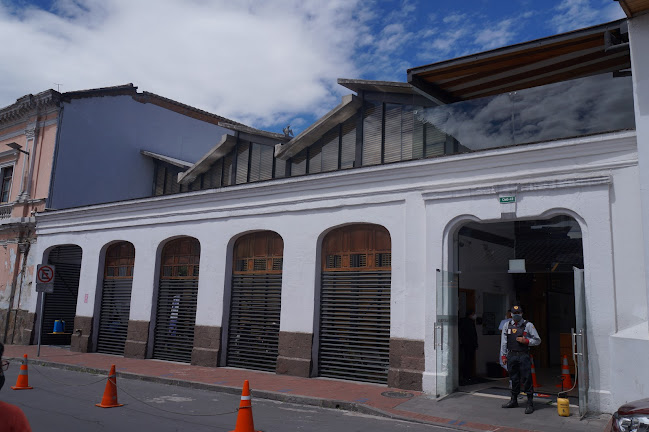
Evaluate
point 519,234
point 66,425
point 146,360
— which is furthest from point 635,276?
point 146,360

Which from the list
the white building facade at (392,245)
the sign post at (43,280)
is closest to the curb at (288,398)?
the white building facade at (392,245)

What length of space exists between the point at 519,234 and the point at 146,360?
11173 mm

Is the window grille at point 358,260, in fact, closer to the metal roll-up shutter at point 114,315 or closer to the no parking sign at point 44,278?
the metal roll-up shutter at point 114,315

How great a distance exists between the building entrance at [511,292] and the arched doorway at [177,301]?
769cm

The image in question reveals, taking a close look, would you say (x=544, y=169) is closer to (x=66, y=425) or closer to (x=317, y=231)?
(x=317, y=231)

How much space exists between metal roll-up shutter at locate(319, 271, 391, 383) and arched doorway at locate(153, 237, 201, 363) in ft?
15.2

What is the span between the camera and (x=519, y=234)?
11000mm

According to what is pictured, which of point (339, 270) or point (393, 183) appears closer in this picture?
point (393, 183)

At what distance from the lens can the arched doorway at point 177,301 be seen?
16000 mm

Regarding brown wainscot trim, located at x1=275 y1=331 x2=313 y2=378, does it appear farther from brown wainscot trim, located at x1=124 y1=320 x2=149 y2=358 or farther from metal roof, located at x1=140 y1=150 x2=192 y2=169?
metal roof, located at x1=140 y1=150 x2=192 y2=169

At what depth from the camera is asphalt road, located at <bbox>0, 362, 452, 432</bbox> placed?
28.0 ft

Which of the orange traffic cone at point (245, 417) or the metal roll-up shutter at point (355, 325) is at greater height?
the metal roll-up shutter at point (355, 325)

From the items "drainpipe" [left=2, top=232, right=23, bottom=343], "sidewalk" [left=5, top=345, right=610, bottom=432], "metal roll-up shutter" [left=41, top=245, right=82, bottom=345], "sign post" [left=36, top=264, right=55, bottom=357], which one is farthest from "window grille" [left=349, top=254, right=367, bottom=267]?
"drainpipe" [left=2, top=232, right=23, bottom=343]

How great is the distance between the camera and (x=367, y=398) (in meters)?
10.7
